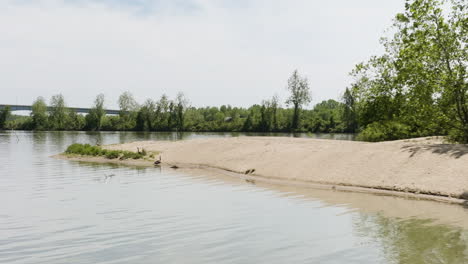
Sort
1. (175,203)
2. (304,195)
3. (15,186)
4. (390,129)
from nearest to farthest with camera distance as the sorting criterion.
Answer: (175,203) < (304,195) < (15,186) < (390,129)

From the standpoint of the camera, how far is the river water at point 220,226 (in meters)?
10.8

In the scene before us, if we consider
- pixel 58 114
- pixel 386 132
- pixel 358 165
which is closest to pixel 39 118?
pixel 58 114

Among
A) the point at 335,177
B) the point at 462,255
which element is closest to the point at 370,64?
the point at 335,177

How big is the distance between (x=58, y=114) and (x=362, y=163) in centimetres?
15973

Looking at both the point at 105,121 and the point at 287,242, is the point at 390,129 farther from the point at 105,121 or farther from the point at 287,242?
the point at 105,121

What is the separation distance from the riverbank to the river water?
169 centimetres

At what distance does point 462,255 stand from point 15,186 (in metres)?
22.2

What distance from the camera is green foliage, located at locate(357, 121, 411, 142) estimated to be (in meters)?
38.8

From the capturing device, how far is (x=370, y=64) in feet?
116

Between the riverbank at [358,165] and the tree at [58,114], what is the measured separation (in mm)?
138772

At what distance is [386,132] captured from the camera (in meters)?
41.4

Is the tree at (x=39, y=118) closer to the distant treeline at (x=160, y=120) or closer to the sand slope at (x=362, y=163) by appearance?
the distant treeline at (x=160, y=120)

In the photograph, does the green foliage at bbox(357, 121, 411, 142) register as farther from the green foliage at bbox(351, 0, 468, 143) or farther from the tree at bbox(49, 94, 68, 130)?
the tree at bbox(49, 94, 68, 130)

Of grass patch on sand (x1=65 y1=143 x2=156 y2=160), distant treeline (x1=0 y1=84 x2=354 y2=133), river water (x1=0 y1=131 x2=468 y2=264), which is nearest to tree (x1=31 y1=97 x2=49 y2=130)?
distant treeline (x1=0 y1=84 x2=354 y2=133)
